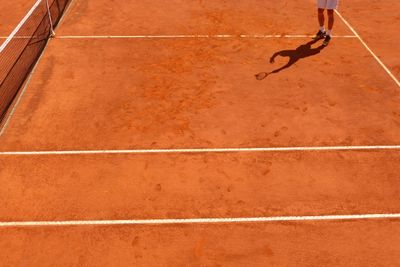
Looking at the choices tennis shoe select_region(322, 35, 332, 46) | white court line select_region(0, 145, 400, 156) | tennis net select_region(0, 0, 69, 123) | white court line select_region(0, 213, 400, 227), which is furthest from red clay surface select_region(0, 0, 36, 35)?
tennis shoe select_region(322, 35, 332, 46)

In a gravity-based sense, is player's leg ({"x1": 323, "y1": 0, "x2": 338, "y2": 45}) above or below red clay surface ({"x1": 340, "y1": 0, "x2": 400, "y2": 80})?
above

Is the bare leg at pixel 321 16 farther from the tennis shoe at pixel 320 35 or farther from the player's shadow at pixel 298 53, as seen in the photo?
the player's shadow at pixel 298 53

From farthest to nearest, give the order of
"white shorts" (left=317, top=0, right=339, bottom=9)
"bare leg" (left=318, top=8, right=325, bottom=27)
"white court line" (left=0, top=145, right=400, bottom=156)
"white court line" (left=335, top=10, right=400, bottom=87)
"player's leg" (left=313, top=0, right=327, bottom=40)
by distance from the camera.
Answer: "bare leg" (left=318, top=8, right=325, bottom=27), "player's leg" (left=313, top=0, right=327, bottom=40), "white shorts" (left=317, top=0, right=339, bottom=9), "white court line" (left=335, top=10, right=400, bottom=87), "white court line" (left=0, top=145, right=400, bottom=156)

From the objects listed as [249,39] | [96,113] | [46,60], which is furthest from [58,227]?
[249,39]

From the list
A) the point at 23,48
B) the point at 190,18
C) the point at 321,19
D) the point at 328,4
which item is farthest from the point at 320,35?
the point at 23,48

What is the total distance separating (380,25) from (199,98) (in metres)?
7.60

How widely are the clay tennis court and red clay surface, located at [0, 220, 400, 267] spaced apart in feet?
0.07

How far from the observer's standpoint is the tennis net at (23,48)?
10336 mm

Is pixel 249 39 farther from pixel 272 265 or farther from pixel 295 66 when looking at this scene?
pixel 272 265

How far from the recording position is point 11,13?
47.6 feet

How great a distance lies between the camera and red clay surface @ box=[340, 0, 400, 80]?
12.4 metres

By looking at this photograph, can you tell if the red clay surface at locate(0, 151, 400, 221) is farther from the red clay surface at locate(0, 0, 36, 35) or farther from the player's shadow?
the red clay surface at locate(0, 0, 36, 35)

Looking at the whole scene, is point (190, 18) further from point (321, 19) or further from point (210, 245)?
point (210, 245)

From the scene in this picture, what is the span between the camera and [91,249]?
668 centimetres
